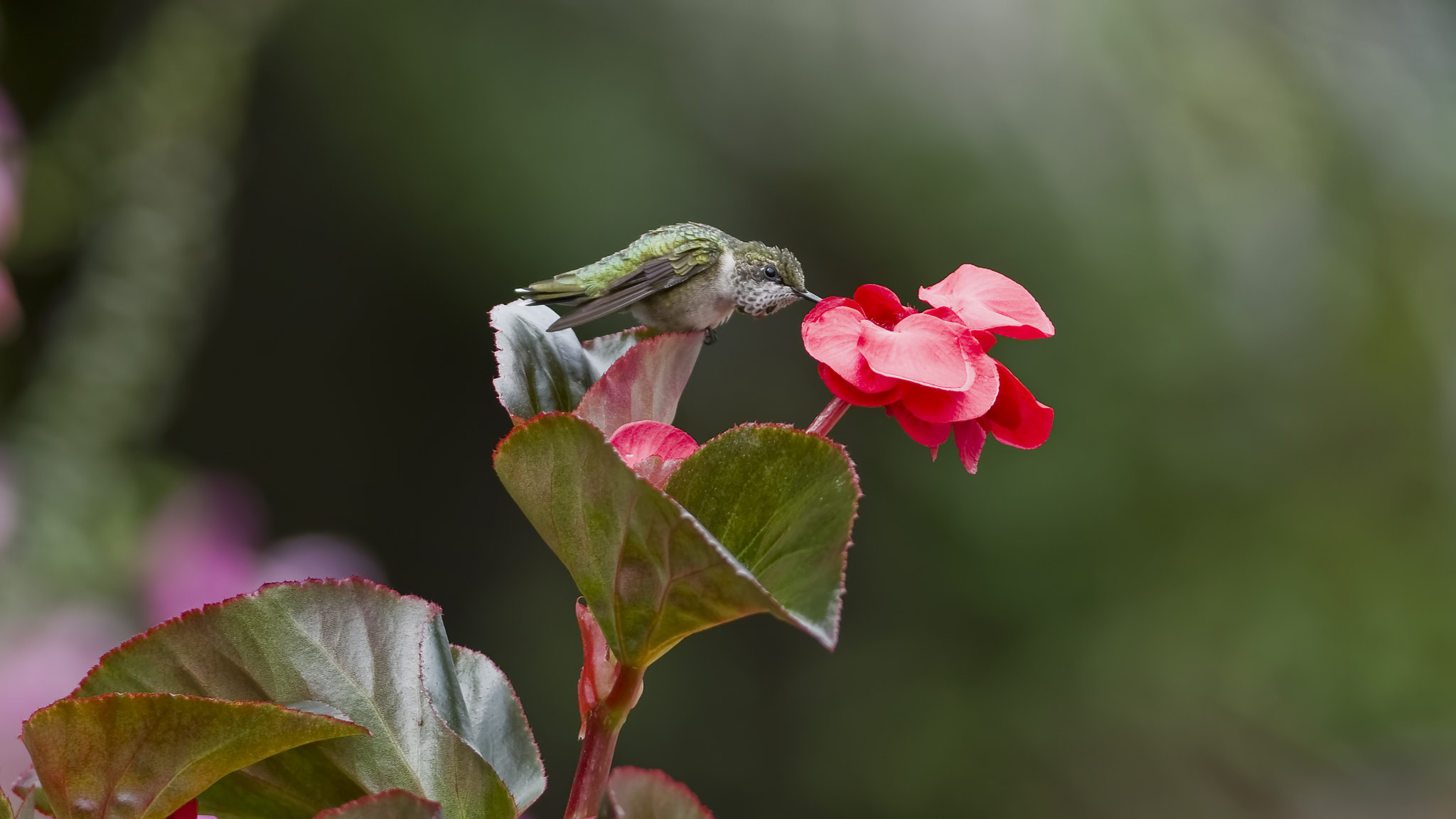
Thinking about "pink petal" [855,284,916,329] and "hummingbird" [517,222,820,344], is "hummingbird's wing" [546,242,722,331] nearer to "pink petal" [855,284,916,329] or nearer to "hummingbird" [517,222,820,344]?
"hummingbird" [517,222,820,344]

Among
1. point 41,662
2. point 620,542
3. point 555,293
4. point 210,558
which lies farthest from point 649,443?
point 210,558

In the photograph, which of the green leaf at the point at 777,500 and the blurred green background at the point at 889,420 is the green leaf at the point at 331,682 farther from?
the blurred green background at the point at 889,420

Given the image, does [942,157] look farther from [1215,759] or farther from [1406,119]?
[1215,759]

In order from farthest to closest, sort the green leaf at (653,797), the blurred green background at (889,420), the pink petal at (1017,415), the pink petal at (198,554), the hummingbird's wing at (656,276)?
the blurred green background at (889,420) < the pink petal at (198,554) < the hummingbird's wing at (656,276) < the pink petal at (1017,415) < the green leaf at (653,797)

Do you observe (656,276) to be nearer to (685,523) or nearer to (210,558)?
(685,523)

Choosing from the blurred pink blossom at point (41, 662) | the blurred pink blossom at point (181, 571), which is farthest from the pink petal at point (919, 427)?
the blurred pink blossom at point (181, 571)

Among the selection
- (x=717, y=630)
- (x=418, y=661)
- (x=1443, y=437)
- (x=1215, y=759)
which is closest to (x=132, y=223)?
(x=418, y=661)
